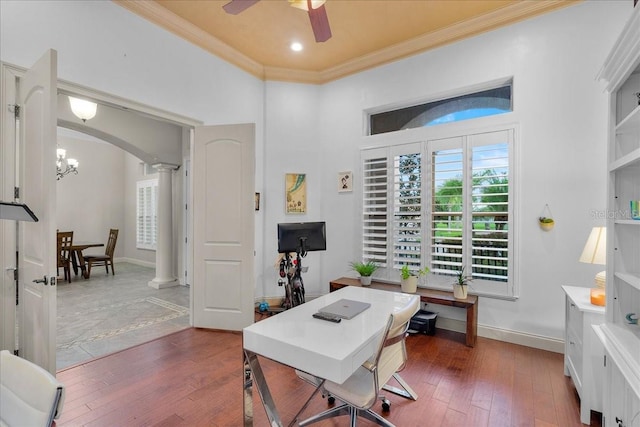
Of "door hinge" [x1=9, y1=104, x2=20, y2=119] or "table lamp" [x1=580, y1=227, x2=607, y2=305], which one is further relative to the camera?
"door hinge" [x1=9, y1=104, x2=20, y2=119]

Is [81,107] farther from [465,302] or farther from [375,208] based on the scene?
[465,302]

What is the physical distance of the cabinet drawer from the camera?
213cm

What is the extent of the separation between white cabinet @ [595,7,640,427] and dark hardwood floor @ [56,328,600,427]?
633 millimetres

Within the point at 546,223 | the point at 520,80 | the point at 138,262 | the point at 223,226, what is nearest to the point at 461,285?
the point at 546,223

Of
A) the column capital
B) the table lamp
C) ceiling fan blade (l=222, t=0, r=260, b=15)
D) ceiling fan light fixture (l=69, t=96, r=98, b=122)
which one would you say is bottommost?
the table lamp

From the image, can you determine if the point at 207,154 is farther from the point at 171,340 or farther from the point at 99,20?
the point at 171,340

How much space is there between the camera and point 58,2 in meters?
2.48

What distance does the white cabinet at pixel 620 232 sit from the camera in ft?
4.99

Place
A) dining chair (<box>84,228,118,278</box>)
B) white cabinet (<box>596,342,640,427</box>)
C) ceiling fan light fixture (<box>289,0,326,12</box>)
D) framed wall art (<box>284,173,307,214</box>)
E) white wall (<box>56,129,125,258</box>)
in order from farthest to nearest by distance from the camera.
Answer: white wall (<box>56,129,125,258</box>) → dining chair (<box>84,228,118,278</box>) → framed wall art (<box>284,173,307,214</box>) → ceiling fan light fixture (<box>289,0,326,12</box>) → white cabinet (<box>596,342,640,427</box>)

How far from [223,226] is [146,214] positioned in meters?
5.51

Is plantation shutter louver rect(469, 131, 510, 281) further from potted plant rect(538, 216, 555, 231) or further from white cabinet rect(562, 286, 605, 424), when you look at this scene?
white cabinet rect(562, 286, 605, 424)

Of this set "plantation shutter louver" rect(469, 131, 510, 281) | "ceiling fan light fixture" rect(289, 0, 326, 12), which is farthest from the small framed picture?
"ceiling fan light fixture" rect(289, 0, 326, 12)

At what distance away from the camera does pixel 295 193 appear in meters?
4.44

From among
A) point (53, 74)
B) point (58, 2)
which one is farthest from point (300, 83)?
point (53, 74)
